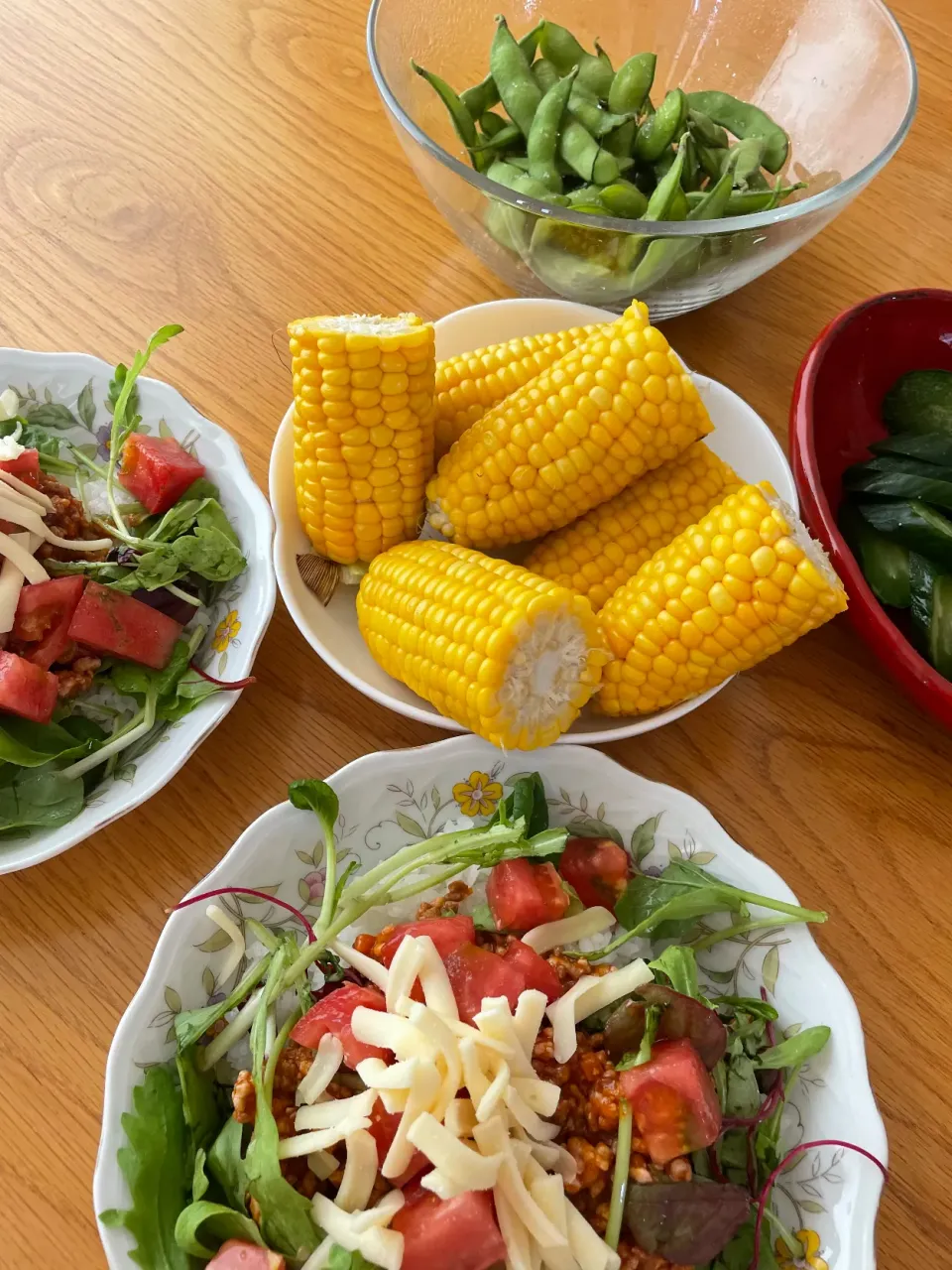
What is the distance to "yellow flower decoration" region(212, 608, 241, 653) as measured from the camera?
3.37 ft

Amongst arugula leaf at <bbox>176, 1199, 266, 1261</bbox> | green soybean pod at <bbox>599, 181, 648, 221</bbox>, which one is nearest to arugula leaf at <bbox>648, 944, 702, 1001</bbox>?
arugula leaf at <bbox>176, 1199, 266, 1261</bbox>

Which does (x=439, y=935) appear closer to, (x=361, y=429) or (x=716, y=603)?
(x=716, y=603)

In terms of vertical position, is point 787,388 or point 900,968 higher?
point 787,388

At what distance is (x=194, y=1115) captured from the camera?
2.63ft

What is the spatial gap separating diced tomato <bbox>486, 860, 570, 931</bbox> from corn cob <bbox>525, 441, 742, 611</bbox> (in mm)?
327

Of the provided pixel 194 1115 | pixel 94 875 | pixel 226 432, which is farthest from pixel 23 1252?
pixel 226 432

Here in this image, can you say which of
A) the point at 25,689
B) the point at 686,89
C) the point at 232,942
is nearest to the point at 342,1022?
the point at 232,942

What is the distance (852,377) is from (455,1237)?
1107 millimetres

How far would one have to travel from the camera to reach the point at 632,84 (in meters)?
1.21

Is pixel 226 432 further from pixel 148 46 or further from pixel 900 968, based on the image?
pixel 900 968

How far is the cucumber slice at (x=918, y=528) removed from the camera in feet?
3.32

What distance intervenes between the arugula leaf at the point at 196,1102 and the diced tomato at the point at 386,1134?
7.1 inches

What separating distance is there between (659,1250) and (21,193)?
5.21 feet

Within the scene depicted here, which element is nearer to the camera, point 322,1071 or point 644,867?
point 322,1071
